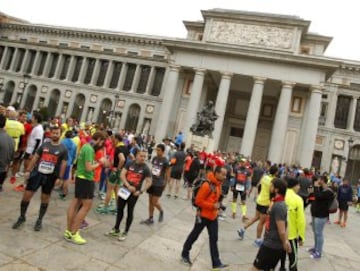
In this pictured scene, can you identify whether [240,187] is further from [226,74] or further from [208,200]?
[226,74]

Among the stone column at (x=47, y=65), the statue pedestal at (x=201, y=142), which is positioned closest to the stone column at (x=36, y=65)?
the stone column at (x=47, y=65)

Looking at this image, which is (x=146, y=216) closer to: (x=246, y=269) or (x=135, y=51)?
(x=246, y=269)

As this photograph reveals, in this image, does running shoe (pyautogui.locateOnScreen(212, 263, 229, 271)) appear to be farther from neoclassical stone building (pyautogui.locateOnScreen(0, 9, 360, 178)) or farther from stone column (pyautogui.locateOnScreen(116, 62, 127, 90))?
stone column (pyautogui.locateOnScreen(116, 62, 127, 90))

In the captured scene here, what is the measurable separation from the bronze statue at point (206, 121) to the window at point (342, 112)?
23.3 m

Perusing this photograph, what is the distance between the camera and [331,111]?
39594mm

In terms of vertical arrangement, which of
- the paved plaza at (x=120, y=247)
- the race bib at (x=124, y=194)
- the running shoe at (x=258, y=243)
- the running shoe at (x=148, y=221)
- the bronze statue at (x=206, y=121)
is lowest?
the paved plaza at (x=120, y=247)

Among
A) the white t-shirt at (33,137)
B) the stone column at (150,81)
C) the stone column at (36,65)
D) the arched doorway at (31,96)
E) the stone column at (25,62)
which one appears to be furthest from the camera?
the stone column at (25,62)

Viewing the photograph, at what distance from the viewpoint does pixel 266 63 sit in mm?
32062

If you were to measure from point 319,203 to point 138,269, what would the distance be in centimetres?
454

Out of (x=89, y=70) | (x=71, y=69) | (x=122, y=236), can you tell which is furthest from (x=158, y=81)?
(x=122, y=236)

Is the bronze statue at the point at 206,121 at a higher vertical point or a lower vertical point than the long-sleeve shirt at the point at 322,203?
higher

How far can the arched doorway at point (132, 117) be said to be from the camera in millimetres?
45125

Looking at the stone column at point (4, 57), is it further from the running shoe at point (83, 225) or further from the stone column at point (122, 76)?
the running shoe at point (83, 225)

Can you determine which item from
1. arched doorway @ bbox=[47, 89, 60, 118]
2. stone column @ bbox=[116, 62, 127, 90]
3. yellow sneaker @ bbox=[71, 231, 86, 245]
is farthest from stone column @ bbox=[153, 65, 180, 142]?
yellow sneaker @ bbox=[71, 231, 86, 245]
